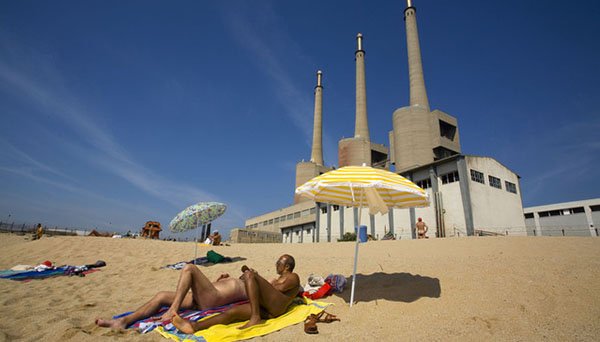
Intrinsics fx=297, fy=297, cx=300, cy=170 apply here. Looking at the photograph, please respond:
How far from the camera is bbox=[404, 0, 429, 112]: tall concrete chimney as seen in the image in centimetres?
3626

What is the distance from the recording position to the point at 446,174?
78.0ft

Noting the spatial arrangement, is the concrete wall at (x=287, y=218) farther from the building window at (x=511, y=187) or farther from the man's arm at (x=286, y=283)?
the man's arm at (x=286, y=283)

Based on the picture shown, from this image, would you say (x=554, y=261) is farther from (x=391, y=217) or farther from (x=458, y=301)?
(x=391, y=217)

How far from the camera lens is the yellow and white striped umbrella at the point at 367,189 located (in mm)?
4277

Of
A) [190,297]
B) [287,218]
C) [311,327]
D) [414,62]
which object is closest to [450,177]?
[414,62]

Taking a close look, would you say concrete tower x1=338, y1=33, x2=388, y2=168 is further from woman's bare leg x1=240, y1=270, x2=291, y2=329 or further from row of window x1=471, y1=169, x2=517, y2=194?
woman's bare leg x1=240, y1=270, x2=291, y2=329

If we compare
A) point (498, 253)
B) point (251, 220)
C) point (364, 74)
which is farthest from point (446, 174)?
point (251, 220)

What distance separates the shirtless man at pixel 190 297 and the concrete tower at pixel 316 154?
149 feet

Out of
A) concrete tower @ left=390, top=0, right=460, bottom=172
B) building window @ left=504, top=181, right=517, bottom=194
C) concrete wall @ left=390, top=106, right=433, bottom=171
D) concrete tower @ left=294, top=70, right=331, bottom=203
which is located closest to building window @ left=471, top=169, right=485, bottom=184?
building window @ left=504, top=181, right=517, bottom=194

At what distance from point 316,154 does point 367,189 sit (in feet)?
162

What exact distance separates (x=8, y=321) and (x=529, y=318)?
241 inches

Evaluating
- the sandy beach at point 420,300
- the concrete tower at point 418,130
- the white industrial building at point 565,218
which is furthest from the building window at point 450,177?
the sandy beach at point 420,300

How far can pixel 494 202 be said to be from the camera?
23.3 m

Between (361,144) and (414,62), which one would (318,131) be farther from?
(414,62)
